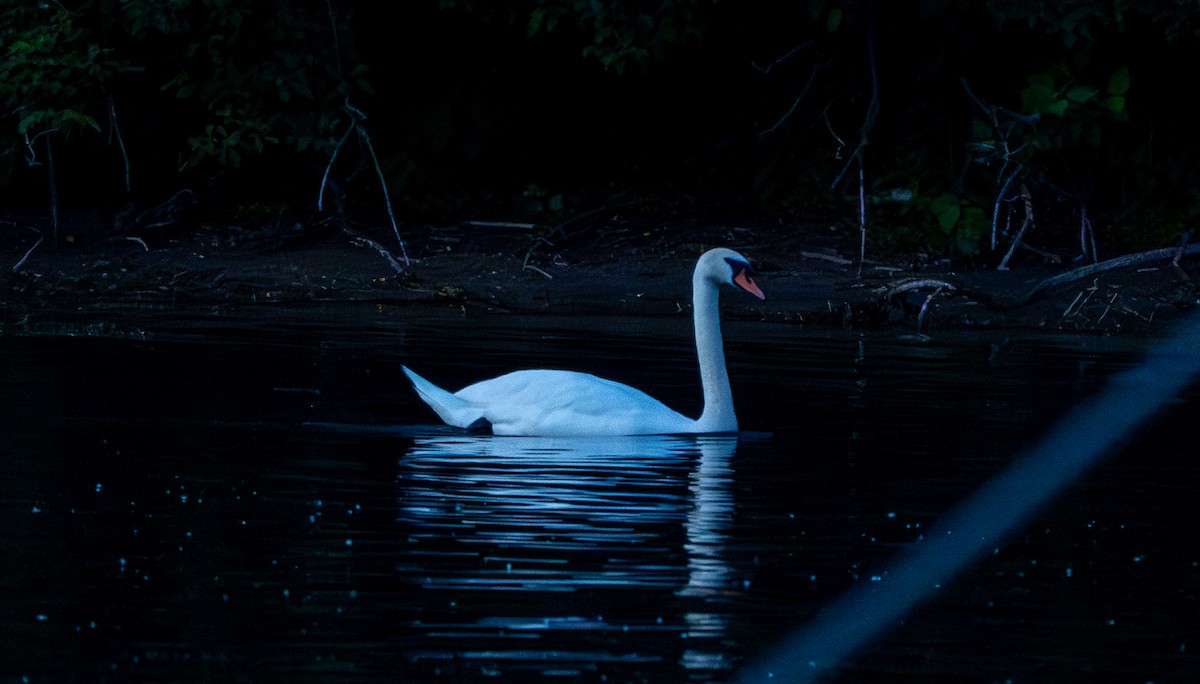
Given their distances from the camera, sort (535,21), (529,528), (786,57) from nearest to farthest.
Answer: (529,528) → (535,21) → (786,57)

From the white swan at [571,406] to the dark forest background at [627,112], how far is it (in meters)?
7.40

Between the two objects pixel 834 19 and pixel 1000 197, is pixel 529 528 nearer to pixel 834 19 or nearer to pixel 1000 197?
pixel 834 19

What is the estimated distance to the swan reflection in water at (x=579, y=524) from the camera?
5684 millimetres

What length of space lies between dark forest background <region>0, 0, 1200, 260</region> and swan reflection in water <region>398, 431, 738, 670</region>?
8363mm

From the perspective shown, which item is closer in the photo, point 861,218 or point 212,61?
point 861,218

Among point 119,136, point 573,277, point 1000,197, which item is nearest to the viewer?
point 1000,197

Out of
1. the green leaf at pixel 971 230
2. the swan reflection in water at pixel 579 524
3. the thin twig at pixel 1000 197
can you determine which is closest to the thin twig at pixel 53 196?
the green leaf at pixel 971 230


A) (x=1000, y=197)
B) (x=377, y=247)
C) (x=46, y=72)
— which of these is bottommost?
(x=377, y=247)

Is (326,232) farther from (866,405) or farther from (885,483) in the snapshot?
(885,483)

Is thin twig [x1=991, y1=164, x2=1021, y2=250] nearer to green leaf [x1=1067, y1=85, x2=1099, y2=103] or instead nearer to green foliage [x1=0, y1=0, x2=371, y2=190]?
green leaf [x1=1067, y1=85, x2=1099, y2=103]

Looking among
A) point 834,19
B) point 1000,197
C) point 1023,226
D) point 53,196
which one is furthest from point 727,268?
point 53,196

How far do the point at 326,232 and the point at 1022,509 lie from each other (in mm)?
11999

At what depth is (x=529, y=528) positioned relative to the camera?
6871mm

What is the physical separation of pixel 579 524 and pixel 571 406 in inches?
98.4
